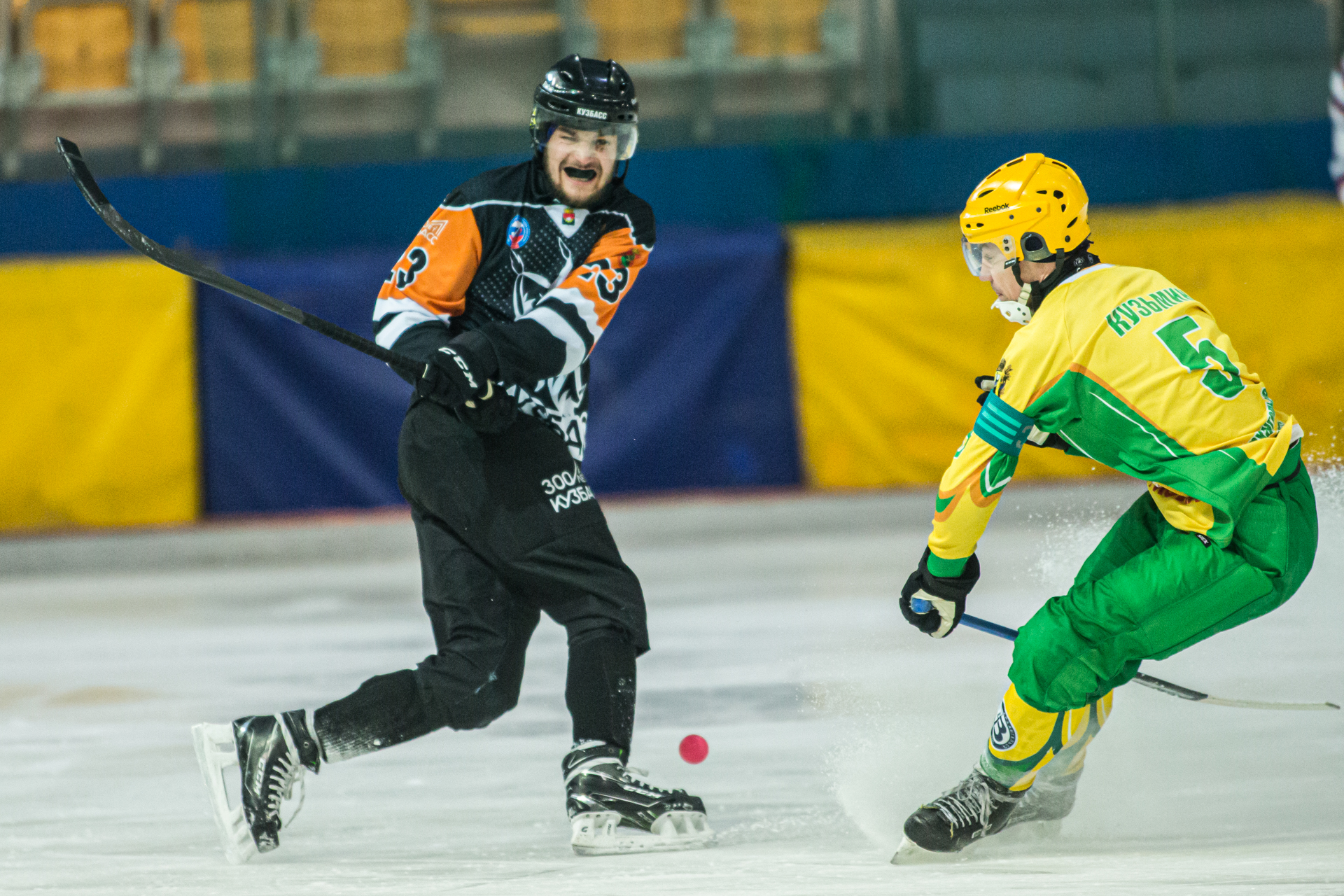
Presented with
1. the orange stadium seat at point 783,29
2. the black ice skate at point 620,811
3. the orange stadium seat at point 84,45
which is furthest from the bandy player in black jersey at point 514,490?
the orange stadium seat at point 84,45

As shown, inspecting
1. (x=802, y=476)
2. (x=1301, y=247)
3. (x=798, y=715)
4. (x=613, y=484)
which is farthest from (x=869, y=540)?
(x=798, y=715)

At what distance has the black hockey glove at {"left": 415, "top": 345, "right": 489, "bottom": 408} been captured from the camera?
8.55 feet

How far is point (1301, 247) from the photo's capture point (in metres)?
7.60

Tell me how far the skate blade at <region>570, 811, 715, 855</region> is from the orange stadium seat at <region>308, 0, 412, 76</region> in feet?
23.5

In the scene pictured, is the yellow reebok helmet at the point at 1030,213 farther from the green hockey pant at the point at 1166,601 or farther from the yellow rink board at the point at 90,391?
the yellow rink board at the point at 90,391

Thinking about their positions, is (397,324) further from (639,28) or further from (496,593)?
(639,28)

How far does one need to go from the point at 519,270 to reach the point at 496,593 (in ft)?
1.98

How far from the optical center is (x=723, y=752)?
336 cm

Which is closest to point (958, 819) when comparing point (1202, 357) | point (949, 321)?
point (1202, 357)

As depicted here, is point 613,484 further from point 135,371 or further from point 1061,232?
point 1061,232

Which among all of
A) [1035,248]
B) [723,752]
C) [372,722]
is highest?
[1035,248]

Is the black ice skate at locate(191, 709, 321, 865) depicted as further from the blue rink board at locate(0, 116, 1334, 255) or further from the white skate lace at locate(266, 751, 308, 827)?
the blue rink board at locate(0, 116, 1334, 255)

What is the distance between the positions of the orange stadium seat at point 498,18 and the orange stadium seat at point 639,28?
27cm

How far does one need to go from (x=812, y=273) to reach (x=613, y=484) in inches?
57.4
